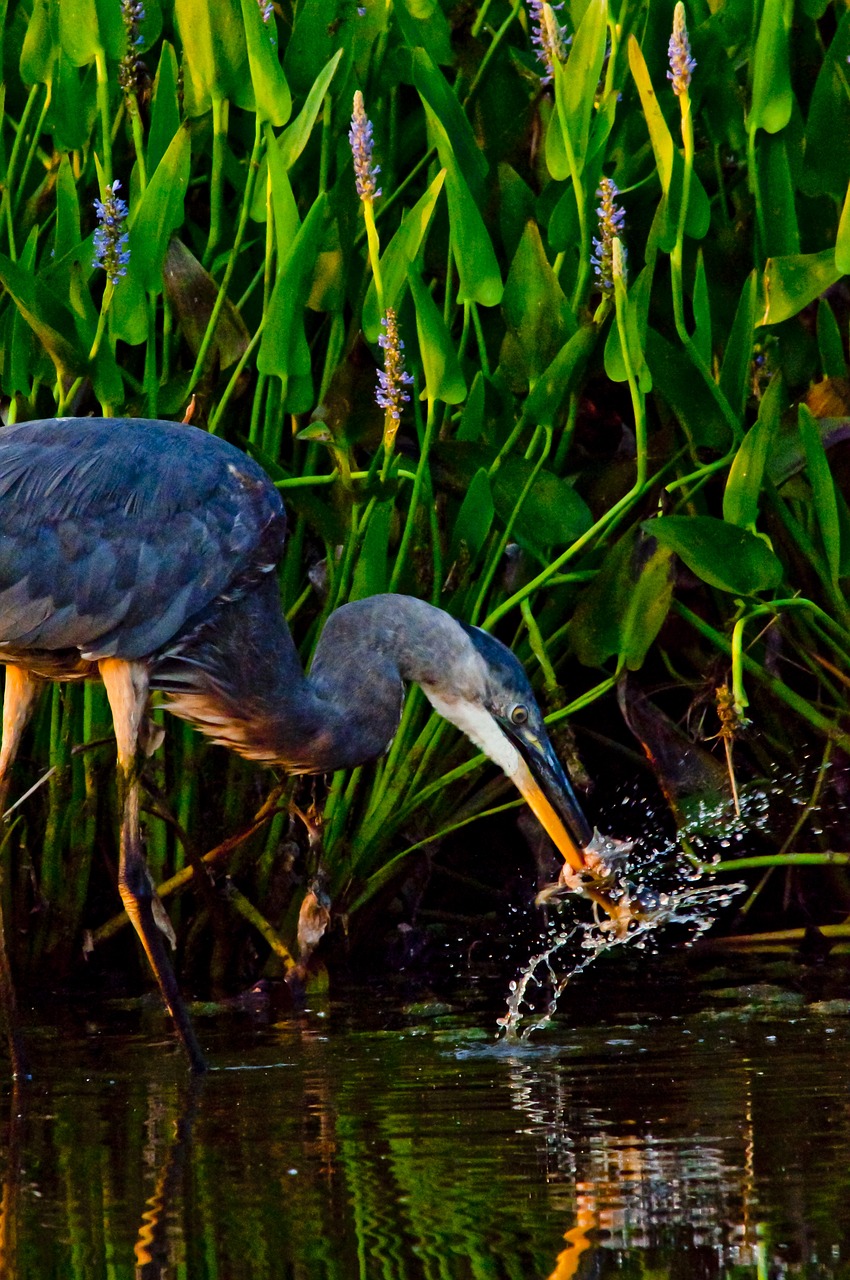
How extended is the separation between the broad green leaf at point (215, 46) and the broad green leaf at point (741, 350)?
58.5 inches

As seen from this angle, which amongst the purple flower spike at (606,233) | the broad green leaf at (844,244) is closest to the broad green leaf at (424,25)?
the purple flower spike at (606,233)

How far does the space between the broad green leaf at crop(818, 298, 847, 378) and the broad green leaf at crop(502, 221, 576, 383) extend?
809 millimetres

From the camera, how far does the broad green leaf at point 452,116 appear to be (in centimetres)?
461

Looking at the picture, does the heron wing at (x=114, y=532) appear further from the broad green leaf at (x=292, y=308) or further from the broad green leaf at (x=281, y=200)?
the broad green leaf at (x=281, y=200)

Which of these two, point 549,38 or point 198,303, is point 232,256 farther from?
point 549,38

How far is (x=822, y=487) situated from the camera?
487cm

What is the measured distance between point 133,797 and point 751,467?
1.85 meters

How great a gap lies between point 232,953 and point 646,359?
2121 millimetres

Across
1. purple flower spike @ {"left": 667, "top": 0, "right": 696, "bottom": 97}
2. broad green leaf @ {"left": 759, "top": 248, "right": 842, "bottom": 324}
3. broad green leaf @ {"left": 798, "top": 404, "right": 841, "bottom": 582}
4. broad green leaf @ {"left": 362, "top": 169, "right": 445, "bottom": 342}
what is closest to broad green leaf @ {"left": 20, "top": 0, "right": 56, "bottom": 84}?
broad green leaf @ {"left": 362, "top": 169, "right": 445, "bottom": 342}

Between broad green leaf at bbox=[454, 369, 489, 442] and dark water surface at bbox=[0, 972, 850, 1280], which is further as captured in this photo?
broad green leaf at bbox=[454, 369, 489, 442]

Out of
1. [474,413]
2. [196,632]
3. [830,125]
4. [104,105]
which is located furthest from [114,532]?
[830,125]

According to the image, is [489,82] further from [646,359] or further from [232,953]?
[232,953]

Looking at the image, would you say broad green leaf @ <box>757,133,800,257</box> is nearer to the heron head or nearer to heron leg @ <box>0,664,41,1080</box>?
the heron head

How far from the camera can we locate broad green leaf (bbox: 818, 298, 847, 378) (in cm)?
516
